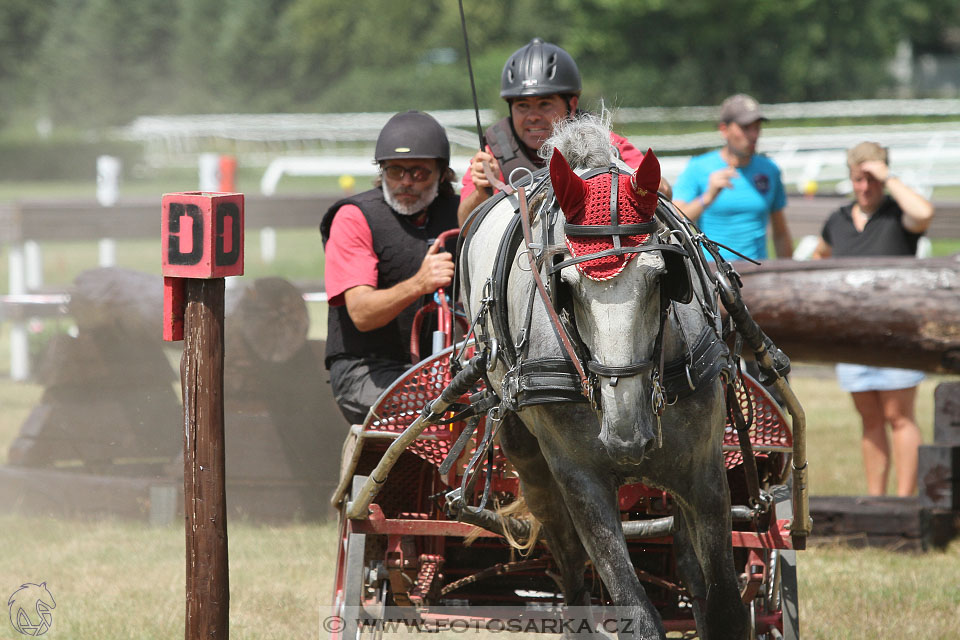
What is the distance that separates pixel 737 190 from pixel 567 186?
13.5 feet

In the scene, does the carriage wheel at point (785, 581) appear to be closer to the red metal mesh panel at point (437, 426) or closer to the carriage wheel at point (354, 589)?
the red metal mesh panel at point (437, 426)

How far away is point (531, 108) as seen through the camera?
4.35 meters

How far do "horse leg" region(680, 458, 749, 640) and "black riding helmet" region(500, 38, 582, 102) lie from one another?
161 centimetres

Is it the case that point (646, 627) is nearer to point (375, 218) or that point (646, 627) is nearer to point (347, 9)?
point (375, 218)

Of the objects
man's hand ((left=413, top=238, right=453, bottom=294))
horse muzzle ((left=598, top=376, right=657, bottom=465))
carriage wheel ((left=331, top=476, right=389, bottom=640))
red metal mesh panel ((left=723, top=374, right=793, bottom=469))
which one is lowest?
carriage wheel ((left=331, top=476, right=389, bottom=640))

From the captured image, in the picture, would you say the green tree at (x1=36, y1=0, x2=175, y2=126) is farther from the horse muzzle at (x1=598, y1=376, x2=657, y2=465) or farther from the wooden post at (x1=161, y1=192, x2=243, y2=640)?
the horse muzzle at (x1=598, y1=376, x2=657, y2=465)

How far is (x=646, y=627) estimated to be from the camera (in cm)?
321

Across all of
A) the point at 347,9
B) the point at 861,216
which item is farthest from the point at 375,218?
the point at 347,9

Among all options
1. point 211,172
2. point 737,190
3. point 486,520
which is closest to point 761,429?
point 486,520

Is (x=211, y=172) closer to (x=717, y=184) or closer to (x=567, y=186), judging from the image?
(x=717, y=184)

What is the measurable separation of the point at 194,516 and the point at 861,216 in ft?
16.2

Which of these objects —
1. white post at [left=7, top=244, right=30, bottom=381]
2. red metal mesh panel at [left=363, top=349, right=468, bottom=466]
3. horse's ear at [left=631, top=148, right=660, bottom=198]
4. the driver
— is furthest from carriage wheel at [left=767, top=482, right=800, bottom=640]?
white post at [left=7, top=244, right=30, bottom=381]

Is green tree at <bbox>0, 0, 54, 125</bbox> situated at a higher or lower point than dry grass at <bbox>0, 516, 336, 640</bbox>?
higher

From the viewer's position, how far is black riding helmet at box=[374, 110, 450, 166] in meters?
4.64
